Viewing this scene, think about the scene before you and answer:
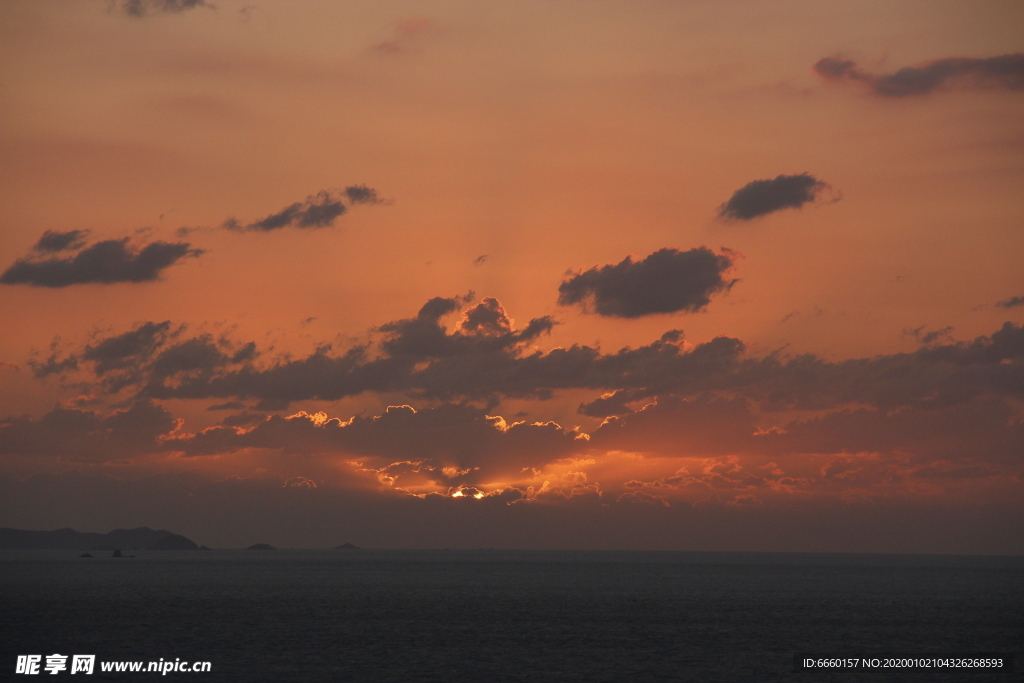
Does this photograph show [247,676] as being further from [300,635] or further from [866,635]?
[866,635]

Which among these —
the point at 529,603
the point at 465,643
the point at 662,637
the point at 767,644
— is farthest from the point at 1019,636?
the point at 529,603

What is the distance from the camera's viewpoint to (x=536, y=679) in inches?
3472

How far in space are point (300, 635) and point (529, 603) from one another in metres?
75.4

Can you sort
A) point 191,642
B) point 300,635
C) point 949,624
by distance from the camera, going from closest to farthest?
point 191,642 < point 300,635 < point 949,624

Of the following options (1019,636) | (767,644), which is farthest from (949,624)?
(767,644)

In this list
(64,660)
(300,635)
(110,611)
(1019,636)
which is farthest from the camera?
(110,611)

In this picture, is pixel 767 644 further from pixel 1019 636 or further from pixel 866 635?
pixel 1019 636

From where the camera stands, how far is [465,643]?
11431 centimetres

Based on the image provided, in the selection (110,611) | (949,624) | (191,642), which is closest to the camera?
(191,642)

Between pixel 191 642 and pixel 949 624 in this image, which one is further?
pixel 949 624

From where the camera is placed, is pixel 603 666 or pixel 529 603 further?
pixel 529 603

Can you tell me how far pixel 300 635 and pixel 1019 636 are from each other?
320 ft

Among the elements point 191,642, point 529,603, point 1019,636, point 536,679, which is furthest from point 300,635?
point 1019,636

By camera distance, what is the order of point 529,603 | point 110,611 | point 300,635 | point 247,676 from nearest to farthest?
point 247,676 < point 300,635 < point 110,611 < point 529,603
